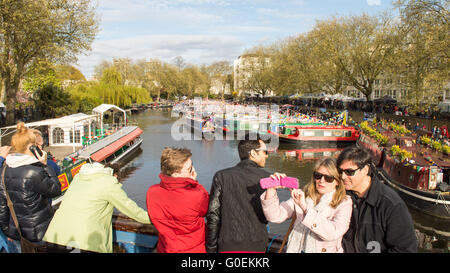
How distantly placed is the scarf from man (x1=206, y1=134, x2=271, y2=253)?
26 cm

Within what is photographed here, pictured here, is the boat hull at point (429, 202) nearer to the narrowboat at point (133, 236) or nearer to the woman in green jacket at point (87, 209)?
the narrowboat at point (133, 236)

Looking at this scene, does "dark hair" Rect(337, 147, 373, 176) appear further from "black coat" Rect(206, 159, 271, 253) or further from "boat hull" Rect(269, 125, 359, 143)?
"boat hull" Rect(269, 125, 359, 143)

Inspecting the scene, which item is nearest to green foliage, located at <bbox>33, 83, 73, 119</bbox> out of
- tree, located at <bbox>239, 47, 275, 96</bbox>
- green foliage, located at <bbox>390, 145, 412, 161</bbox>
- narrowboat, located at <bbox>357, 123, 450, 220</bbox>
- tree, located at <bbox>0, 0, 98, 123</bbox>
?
tree, located at <bbox>0, 0, 98, 123</bbox>

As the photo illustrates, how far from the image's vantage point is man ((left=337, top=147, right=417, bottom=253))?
2.55 meters

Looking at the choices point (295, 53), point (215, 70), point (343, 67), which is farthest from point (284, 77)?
point (215, 70)

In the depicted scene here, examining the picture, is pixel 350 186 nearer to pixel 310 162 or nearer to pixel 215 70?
pixel 310 162

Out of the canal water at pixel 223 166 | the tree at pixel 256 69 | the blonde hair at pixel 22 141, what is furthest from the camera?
the tree at pixel 256 69

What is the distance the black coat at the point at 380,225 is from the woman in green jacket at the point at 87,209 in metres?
2.11

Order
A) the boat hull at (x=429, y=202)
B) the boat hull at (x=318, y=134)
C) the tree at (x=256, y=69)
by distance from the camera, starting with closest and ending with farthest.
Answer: the boat hull at (x=429, y=202), the boat hull at (x=318, y=134), the tree at (x=256, y=69)

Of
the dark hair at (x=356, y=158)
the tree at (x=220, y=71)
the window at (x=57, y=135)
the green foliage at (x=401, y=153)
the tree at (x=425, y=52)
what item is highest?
the tree at (x=220, y=71)

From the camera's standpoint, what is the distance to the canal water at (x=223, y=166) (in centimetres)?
1304

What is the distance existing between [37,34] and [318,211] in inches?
1190

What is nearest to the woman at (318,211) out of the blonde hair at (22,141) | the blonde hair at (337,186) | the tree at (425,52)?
the blonde hair at (337,186)

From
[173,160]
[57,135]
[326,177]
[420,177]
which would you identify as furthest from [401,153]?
[57,135]
